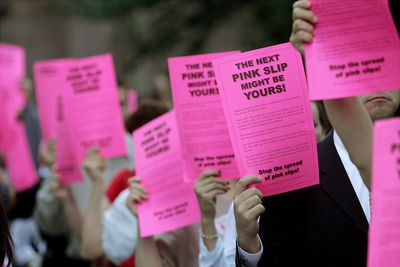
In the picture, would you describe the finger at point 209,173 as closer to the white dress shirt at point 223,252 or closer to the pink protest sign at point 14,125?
the white dress shirt at point 223,252

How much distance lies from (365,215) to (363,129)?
0.91ft

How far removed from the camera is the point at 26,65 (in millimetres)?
15969

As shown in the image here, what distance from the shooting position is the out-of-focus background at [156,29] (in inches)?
484

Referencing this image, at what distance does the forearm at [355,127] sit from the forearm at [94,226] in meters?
2.00

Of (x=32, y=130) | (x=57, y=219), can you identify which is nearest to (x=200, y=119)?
(x=57, y=219)

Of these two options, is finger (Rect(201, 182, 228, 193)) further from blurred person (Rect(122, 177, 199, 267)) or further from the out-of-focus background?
the out-of-focus background

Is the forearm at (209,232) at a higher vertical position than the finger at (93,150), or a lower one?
lower

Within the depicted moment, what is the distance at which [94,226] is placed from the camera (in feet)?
14.3

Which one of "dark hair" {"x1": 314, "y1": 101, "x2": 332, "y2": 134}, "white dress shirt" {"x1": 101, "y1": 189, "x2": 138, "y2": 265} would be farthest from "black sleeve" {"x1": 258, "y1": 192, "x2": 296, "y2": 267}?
"white dress shirt" {"x1": 101, "y1": 189, "x2": 138, "y2": 265}

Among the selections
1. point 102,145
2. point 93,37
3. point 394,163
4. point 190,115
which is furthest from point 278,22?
point 394,163

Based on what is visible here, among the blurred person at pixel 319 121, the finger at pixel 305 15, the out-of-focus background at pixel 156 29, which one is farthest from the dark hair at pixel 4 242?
the out-of-focus background at pixel 156 29

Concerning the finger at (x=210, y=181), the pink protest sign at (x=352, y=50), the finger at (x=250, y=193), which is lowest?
the finger at (x=210, y=181)

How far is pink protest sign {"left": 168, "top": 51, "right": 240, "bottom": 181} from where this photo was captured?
308 cm

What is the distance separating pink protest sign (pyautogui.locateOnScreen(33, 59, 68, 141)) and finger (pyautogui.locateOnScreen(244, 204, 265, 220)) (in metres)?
2.69
